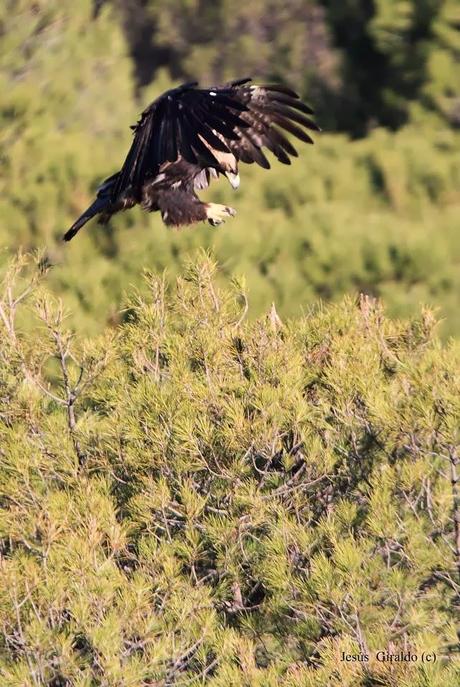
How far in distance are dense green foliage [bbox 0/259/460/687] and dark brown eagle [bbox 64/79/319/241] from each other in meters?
1.04

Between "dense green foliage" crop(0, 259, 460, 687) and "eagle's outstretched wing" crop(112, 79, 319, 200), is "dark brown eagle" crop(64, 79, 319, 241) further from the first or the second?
"dense green foliage" crop(0, 259, 460, 687)

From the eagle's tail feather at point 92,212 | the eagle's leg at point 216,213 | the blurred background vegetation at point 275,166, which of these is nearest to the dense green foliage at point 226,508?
the eagle's leg at point 216,213

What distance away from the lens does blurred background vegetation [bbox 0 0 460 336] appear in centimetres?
861

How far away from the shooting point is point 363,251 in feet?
29.8

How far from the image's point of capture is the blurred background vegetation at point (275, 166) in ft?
28.2

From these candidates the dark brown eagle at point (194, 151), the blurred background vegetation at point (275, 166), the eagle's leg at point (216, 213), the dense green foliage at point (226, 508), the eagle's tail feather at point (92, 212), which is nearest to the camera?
the dense green foliage at point (226, 508)

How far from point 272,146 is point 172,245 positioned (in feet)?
5.89

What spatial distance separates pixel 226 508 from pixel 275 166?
7.11m

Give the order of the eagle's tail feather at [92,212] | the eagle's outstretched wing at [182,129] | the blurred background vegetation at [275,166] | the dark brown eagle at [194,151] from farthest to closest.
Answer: the blurred background vegetation at [275,166] < the eagle's tail feather at [92,212] < the dark brown eagle at [194,151] < the eagle's outstretched wing at [182,129]

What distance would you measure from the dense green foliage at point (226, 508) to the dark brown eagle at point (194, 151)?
3.41 feet

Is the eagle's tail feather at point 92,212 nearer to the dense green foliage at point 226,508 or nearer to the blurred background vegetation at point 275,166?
the blurred background vegetation at point 275,166

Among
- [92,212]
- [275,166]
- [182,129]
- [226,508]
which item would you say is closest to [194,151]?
[182,129]

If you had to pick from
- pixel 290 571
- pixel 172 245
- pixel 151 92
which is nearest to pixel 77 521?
pixel 290 571

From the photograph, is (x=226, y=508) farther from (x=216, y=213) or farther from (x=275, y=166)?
(x=275, y=166)
